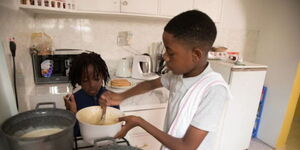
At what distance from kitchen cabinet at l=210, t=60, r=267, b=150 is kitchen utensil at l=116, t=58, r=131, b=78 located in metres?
0.83

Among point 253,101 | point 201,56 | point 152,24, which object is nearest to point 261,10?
point 253,101

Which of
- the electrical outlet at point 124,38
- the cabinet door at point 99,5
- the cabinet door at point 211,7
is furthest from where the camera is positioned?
the electrical outlet at point 124,38

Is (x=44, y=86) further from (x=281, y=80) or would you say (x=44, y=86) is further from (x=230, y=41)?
(x=281, y=80)

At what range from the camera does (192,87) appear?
2.32 ft

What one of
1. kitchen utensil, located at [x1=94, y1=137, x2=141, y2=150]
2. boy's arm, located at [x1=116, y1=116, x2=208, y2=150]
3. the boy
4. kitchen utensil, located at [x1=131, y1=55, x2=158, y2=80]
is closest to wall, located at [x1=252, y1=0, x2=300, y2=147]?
kitchen utensil, located at [x1=131, y1=55, x2=158, y2=80]

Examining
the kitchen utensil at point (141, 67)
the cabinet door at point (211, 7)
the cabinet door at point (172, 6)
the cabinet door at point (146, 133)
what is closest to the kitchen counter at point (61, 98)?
the cabinet door at point (146, 133)

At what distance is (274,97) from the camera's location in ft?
6.84

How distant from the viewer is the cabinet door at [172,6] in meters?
1.65

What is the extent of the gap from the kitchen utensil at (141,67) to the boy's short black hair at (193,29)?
3.55ft

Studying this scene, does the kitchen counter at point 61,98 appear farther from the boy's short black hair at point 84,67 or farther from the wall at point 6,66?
the boy's short black hair at point 84,67

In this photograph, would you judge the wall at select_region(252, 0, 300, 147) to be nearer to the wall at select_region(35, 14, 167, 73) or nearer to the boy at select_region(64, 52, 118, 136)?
the wall at select_region(35, 14, 167, 73)

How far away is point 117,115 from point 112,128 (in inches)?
5.9

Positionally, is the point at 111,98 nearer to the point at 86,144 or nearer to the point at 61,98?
the point at 86,144

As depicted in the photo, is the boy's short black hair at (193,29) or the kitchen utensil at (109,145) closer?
the kitchen utensil at (109,145)
